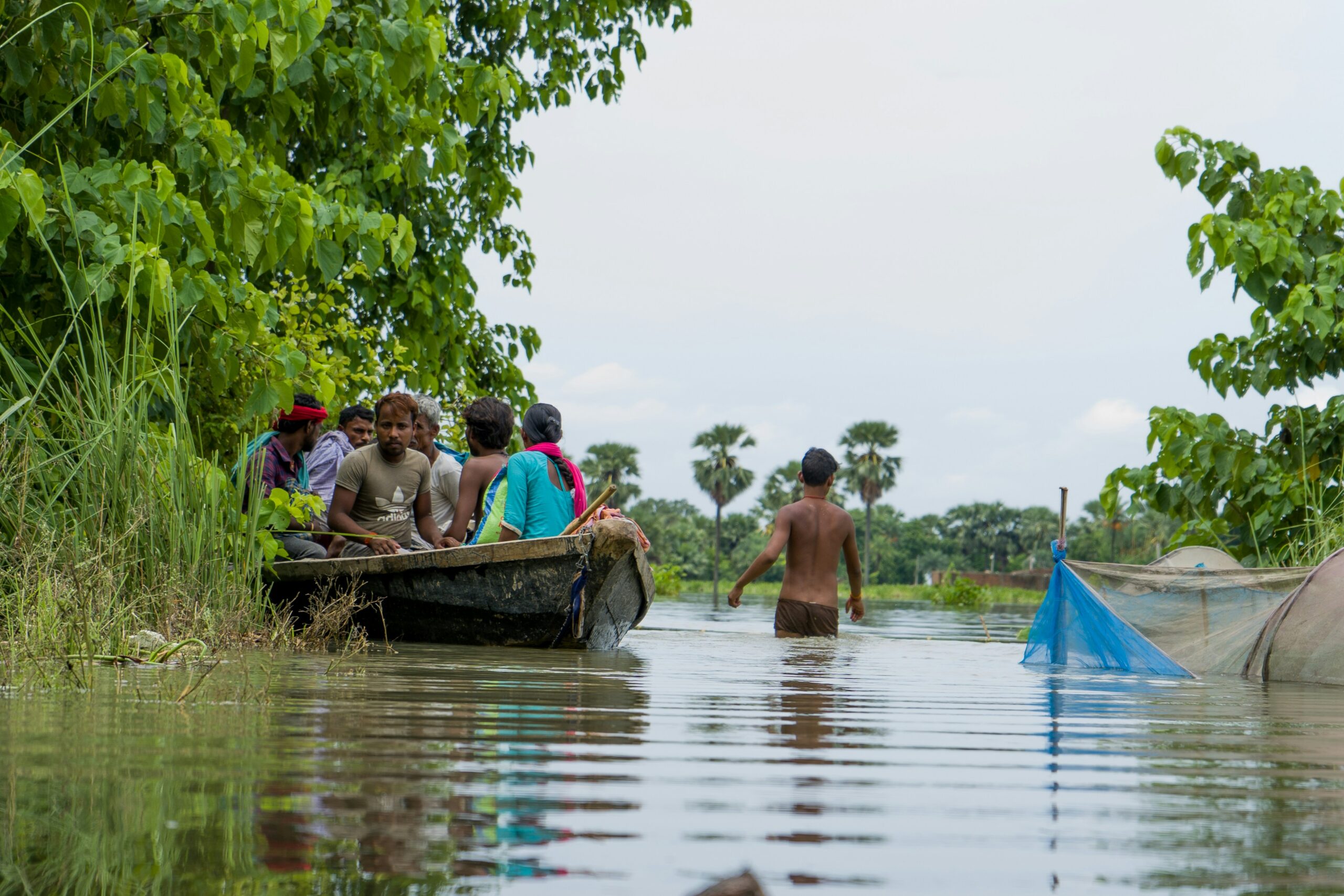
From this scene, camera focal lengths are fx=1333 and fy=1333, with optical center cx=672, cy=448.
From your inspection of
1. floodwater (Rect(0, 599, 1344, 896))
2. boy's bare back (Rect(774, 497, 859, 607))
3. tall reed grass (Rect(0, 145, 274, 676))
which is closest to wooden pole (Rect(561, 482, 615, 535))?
tall reed grass (Rect(0, 145, 274, 676))

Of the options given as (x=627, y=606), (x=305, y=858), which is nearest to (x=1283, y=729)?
(x=305, y=858)

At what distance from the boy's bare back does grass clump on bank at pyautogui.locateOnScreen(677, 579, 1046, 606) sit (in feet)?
167

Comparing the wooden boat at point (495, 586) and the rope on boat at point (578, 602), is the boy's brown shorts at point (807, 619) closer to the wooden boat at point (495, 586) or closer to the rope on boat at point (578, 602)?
the wooden boat at point (495, 586)

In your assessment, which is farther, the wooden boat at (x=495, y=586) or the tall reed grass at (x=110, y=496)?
the wooden boat at (x=495, y=586)

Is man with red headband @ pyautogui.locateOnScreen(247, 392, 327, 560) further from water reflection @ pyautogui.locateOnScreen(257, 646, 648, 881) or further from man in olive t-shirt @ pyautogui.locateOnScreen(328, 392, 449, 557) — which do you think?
water reflection @ pyautogui.locateOnScreen(257, 646, 648, 881)

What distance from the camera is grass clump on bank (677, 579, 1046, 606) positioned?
65.6 metres

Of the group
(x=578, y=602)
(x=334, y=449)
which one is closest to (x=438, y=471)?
(x=334, y=449)

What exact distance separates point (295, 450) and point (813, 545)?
3.79 metres

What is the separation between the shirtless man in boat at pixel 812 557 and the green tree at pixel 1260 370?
2.18 metres

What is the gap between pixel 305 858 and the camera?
170cm

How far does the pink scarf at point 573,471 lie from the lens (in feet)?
26.3

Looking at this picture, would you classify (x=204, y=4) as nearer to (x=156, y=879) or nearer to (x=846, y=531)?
(x=156, y=879)

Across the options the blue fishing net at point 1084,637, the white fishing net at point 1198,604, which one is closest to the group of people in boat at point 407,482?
the blue fishing net at point 1084,637

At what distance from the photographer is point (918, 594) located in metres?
73.1
